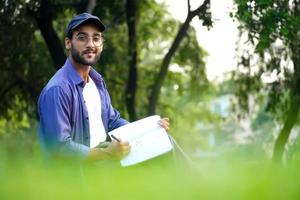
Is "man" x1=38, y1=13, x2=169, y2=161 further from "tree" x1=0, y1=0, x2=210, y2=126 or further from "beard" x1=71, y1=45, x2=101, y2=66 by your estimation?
"tree" x1=0, y1=0, x2=210, y2=126

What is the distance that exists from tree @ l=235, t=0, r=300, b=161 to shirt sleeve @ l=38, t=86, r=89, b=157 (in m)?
6.70

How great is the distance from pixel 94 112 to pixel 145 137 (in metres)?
0.57

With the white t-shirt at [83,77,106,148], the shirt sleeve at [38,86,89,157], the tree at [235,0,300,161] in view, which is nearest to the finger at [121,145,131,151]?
the shirt sleeve at [38,86,89,157]

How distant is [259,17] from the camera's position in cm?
1043

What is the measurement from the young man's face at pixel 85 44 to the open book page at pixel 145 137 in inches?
23.4

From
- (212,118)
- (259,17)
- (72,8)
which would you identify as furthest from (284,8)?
(212,118)

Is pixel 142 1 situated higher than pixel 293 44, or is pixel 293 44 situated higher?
pixel 142 1

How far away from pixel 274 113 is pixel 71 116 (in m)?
12.6

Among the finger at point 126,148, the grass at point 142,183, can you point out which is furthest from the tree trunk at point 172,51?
the grass at point 142,183

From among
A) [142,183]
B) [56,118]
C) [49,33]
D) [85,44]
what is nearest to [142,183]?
[142,183]

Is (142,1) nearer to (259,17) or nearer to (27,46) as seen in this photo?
(27,46)

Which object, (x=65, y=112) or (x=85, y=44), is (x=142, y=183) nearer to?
(x=65, y=112)

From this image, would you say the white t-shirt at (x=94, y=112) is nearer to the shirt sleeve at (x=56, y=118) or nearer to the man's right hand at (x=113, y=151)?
the shirt sleeve at (x=56, y=118)

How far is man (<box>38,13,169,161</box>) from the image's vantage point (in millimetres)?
2877
